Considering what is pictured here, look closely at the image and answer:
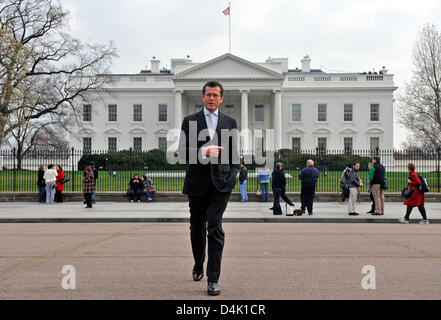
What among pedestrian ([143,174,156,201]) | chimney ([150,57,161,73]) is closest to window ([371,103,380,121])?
chimney ([150,57,161,73])

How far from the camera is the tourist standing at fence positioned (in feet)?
64.0

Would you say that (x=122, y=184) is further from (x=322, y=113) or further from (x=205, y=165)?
(x=322, y=113)

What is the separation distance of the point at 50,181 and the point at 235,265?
1530cm

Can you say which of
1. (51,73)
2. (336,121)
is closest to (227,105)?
(336,121)

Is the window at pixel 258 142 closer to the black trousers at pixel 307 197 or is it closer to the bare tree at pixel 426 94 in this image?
the bare tree at pixel 426 94

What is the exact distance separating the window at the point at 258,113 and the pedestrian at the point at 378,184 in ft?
155

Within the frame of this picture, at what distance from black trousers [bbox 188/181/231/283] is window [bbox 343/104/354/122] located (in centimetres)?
5858

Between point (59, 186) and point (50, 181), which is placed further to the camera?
point (59, 186)

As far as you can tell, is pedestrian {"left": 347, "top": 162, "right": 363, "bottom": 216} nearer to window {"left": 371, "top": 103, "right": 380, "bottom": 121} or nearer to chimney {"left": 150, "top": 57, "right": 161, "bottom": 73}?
window {"left": 371, "top": 103, "right": 380, "bottom": 121}

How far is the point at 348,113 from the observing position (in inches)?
2409

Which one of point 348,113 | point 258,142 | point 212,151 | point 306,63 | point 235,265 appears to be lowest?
point 235,265

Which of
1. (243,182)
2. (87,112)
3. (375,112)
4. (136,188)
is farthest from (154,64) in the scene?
(243,182)

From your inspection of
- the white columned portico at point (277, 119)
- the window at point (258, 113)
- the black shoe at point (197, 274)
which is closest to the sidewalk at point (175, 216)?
the black shoe at point (197, 274)

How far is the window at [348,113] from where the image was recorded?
200ft
